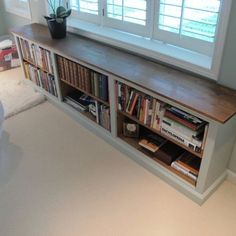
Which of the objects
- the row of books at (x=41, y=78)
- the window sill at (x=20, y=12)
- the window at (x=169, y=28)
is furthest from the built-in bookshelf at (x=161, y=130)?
the window sill at (x=20, y=12)

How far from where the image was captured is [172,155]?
1935mm

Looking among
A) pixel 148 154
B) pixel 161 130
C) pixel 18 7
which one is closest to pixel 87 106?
pixel 148 154

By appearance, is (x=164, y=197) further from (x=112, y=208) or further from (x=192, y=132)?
(x=192, y=132)

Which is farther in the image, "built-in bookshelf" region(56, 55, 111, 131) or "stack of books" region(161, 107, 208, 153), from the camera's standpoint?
"built-in bookshelf" region(56, 55, 111, 131)

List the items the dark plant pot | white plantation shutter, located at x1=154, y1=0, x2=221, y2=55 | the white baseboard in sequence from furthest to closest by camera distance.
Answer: the dark plant pot < the white baseboard < white plantation shutter, located at x1=154, y1=0, x2=221, y2=55

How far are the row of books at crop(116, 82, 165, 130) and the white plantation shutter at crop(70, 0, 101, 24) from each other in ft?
3.27

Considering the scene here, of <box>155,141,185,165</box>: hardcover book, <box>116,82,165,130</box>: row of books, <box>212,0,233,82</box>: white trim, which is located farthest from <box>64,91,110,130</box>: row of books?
<box>212,0,233,82</box>: white trim

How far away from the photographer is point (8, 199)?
6.07 feet

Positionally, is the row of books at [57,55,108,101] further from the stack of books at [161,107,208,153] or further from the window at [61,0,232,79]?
the stack of books at [161,107,208,153]

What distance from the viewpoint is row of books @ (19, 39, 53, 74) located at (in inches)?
101

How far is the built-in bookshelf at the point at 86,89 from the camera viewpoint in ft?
7.02

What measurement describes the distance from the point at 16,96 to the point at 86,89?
3.37ft

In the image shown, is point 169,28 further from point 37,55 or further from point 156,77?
point 37,55

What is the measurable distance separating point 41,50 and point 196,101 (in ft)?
5.31
